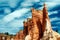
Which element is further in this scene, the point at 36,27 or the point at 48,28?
the point at 36,27

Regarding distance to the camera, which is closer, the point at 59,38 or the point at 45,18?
the point at 59,38

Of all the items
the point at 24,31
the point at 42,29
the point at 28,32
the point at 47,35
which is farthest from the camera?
the point at 24,31

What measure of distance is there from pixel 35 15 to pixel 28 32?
130 inches

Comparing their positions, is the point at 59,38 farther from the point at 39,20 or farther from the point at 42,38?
the point at 39,20

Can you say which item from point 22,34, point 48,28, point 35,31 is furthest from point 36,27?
point 22,34

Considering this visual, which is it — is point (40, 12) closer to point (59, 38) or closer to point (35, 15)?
point (35, 15)

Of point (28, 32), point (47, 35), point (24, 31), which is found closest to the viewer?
point (47, 35)

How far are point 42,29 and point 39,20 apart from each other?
1690 mm

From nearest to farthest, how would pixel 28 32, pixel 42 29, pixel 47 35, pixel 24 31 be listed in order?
pixel 47 35
pixel 42 29
pixel 28 32
pixel 24 31

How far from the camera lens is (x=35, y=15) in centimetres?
3600

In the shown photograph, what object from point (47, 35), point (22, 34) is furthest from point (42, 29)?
point (22, 34)

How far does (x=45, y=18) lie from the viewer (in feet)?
115

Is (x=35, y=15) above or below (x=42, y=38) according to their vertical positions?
above

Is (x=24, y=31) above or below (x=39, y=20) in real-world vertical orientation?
below
